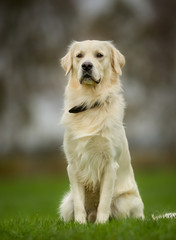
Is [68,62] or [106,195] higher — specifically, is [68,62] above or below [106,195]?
above

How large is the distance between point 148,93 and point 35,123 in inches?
240

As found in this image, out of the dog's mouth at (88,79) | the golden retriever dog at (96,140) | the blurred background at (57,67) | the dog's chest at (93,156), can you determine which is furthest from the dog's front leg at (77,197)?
the blurred background at (57,67)

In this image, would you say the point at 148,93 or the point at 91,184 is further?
the point at 148,93

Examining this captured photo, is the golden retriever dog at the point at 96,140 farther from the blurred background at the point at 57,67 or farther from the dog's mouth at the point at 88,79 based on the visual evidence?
the blurred background at the point at 57,67

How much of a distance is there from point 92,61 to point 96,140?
94cm

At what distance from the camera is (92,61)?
15.9 feet

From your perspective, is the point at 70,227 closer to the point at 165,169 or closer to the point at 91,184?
the point at 91,184

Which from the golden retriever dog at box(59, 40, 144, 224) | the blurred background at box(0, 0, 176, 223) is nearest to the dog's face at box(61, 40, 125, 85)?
the golden retriever dog at box(59, 40, 144, 224)

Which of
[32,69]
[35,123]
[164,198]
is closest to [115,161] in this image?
[164,198]

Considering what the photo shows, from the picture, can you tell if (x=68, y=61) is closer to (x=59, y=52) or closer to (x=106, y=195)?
(x=106, y=195)

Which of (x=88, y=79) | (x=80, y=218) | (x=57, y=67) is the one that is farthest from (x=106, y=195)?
(x=57, y=67)

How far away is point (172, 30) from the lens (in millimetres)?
22422

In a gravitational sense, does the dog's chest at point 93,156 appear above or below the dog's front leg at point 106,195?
above

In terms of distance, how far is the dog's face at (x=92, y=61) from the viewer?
15.8 feet
